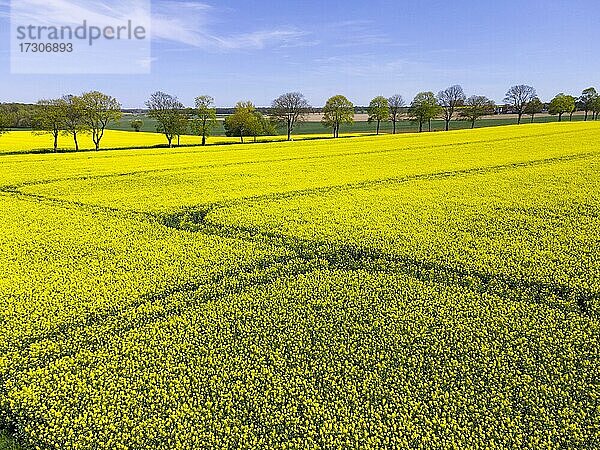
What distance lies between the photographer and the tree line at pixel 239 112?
61.0 metres

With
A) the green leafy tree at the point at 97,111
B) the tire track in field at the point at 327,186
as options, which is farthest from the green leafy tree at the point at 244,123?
the tire track in field at the point at 327,186

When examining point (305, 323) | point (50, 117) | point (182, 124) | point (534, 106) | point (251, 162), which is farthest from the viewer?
point (534, 106)

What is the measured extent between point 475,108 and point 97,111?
6877 cm

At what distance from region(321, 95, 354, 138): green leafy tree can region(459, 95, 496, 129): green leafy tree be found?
25.4m

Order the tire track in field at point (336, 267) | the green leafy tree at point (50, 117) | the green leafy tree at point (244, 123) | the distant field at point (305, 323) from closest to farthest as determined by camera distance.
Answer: the distant field at point (305, 323), the tire track in field at point (336, 267), the green leafy tree at point (50, 117), the green leafy tree at point (244, 123)

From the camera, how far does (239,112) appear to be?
78938 mm

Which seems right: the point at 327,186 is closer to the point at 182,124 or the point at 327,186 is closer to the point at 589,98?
the point at 182,124

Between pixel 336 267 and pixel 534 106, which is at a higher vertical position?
pixel 534 106

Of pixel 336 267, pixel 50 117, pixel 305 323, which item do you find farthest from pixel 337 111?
pixel 305 323

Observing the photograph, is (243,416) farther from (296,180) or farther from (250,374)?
(296,180)

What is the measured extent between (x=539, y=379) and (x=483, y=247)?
278 inches

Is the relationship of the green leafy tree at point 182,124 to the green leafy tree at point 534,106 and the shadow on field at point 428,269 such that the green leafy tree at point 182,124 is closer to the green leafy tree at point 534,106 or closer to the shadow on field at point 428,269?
the shadow on field at point 428,269

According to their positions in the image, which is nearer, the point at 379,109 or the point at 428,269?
the point at 428,269

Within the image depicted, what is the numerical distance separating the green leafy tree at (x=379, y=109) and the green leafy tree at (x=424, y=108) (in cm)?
518
